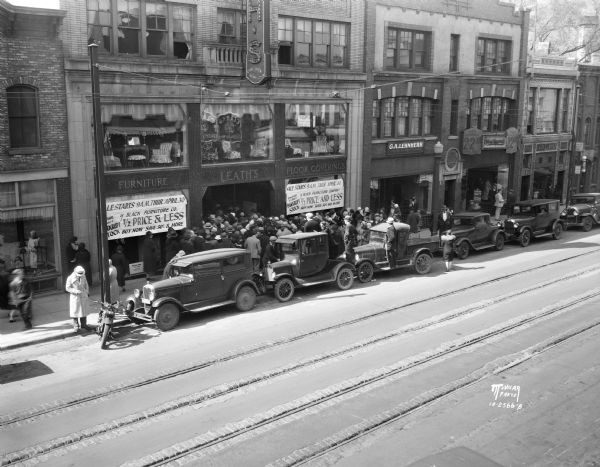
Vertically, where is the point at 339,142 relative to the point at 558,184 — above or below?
above

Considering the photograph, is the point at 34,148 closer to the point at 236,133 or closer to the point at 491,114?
the point at 236,133

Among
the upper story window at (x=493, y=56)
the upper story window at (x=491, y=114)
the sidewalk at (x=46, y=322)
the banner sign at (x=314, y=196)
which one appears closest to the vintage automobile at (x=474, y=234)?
the banner sign at (x=314, y=196)

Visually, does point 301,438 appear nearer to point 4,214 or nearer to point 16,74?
point 4,214

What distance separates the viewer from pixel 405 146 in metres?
31.3

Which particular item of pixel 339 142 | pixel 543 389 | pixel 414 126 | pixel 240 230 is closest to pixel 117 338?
pixel 240 230

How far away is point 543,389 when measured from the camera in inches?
488

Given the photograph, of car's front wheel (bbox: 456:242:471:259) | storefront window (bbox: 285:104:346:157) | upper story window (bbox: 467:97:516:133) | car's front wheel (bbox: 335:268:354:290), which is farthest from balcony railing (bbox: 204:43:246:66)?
upper story window (bbox: 467:97:516:133)

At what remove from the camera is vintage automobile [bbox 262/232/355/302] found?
63.2 feet

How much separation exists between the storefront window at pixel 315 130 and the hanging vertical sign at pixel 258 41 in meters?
3.05

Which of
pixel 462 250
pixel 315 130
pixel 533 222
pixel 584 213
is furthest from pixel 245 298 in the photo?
pixel 584 213

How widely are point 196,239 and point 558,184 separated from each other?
29.8 meters

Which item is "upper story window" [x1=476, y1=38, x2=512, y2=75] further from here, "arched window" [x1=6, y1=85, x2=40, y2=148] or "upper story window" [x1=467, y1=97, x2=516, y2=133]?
"arched window" [x1=6, y1=85, x2=40, y2=148]

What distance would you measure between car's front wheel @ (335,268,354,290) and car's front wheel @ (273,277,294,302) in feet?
5.73

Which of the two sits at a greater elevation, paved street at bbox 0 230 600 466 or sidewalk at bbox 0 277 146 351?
paved street at bbox 0 230 600 466
